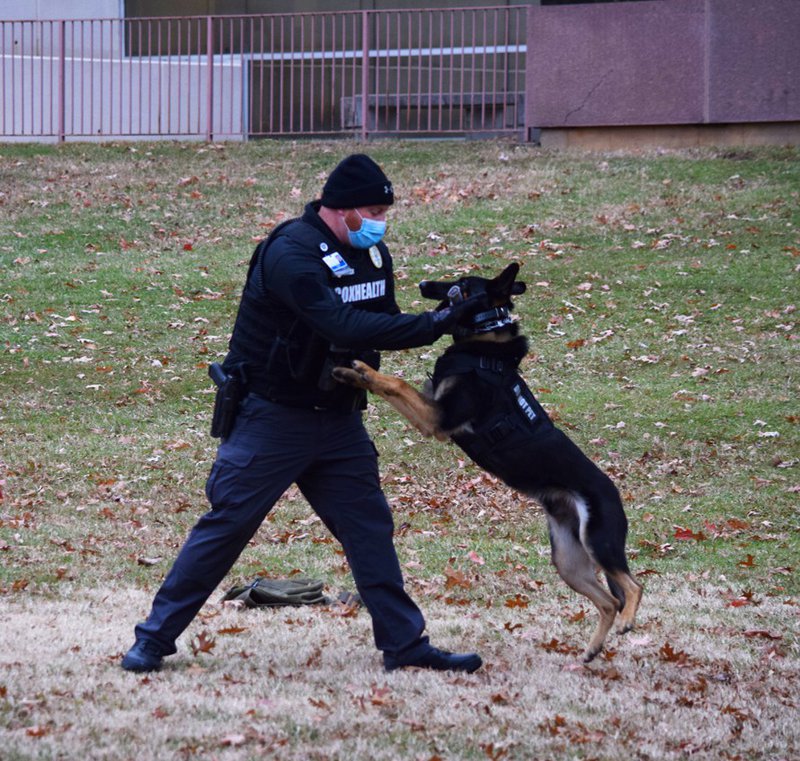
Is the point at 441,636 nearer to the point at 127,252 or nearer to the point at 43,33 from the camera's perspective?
the point at 127,252

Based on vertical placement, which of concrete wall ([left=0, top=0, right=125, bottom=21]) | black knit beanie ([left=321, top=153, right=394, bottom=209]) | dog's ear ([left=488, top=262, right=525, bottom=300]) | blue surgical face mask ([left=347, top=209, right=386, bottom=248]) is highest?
concrete wall ([left=0, top=0, right=125, bottom=21])

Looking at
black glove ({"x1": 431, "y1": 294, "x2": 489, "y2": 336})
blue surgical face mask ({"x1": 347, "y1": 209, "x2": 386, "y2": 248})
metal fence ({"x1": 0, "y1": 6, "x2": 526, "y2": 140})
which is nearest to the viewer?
black glove ({"x1": 431, "y1": 294, "x2": 489, "y2": 336})

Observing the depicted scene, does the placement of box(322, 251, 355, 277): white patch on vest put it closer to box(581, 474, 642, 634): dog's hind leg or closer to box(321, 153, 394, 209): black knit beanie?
box(321, 153, 394, 209): black knit beanie

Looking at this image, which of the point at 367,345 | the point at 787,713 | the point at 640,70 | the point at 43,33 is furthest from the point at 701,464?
the point at 43,33

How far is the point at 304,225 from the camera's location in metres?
4.90

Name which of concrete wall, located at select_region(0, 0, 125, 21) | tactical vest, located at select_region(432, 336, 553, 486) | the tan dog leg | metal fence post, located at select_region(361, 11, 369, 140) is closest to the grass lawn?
metal fence post, located at select_region(361, 11, 369, 140)

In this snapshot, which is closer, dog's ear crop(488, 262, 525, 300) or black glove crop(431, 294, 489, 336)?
black glove crop(431, 294, 489, 336)

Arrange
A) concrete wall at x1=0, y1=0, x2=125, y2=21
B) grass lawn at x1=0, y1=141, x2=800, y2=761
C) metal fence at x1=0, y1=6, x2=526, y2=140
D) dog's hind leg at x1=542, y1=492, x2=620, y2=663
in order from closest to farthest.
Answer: grass lawn at x1=0, y1=141, x2=800, y2=761, dog's hind leg at x1=542, y1=492, x2=620, y2=663, metal fence at x1=0, y1=6, x2=526, y2=140, concrete wall at x1=0, y1=0, x2=125, y2=21

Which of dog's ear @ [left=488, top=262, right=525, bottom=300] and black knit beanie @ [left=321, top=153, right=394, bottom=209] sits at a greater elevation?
black knit beanie @ [left=321, top=153, right=394, bottom=209]

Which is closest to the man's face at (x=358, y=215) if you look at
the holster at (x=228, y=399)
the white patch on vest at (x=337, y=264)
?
the white patch on vest at (x=337, y=264)

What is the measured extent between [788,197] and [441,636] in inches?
483

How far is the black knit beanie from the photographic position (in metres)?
4.83

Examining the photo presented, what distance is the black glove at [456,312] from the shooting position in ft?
15.7

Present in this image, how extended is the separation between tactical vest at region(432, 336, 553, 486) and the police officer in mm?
266
